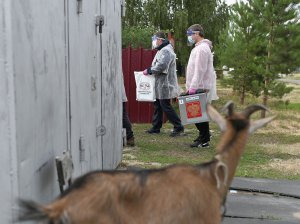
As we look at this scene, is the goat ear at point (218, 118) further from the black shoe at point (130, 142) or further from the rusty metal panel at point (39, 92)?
the black shoe at point (130, 142)

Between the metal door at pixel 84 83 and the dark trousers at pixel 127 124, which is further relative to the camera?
the dark trousers at pixel 127 124

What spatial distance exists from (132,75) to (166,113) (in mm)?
2321

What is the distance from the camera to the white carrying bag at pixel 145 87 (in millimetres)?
10938

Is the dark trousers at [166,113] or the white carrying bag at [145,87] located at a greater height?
the white carrying bag at [145,87]

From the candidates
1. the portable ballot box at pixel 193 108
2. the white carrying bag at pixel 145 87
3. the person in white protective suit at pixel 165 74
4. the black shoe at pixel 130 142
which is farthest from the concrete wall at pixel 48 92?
the white carrying bag at pixel 145 87

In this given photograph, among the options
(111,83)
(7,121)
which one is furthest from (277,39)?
(7,121)

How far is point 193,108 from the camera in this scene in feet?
28.8

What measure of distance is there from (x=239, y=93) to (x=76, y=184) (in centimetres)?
1551

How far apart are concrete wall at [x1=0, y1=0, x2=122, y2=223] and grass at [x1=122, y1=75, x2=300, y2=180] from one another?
2.04 metres

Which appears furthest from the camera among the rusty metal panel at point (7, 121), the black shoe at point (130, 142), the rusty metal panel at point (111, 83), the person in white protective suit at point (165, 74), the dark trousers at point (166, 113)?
the dark trousers at point (166, 113)

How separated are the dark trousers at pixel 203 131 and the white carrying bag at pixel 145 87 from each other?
1866 mm

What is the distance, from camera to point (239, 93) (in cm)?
1797

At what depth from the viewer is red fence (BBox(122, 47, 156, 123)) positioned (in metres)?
12.3

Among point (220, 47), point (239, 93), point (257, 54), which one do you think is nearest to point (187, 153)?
point (257, 54)
